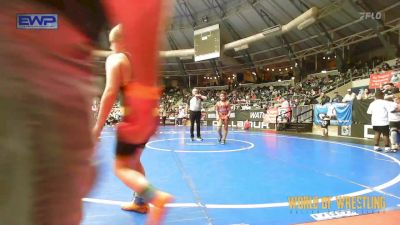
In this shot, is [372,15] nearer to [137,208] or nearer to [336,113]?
[336,113]

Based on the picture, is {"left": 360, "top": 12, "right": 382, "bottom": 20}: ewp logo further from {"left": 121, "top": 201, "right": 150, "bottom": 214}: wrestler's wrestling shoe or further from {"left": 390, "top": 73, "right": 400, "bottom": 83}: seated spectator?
{"left": 121, "top": 201, "right": 150, "bottom": 214}: wrestler's wrestling shoe

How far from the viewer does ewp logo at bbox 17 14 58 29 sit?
535 mm

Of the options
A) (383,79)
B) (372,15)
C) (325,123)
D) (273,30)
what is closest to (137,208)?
(325,123)

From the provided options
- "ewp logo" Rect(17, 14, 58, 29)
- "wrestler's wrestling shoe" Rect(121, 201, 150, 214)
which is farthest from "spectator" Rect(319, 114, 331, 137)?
"ewp logo" Rect(17, 14, 58, 29)

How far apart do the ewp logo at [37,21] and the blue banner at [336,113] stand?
37.2 feet

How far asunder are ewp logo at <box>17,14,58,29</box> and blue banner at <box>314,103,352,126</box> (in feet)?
37.2

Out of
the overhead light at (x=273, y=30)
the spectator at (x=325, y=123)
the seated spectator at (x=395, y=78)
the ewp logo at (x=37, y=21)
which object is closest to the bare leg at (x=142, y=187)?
the ewp logo at (x=37, y=21)

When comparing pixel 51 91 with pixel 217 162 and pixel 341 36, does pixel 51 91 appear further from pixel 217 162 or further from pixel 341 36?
pixel 341 36

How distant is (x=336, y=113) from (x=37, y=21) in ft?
39.2

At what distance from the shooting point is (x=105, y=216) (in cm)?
239

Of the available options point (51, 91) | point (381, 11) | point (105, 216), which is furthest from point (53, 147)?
point (381, 11)

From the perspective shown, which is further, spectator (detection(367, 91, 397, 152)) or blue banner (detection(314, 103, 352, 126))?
blue banner (detection(314, 103, 352, 126))

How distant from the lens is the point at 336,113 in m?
11.2

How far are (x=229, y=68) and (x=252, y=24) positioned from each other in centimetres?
771
